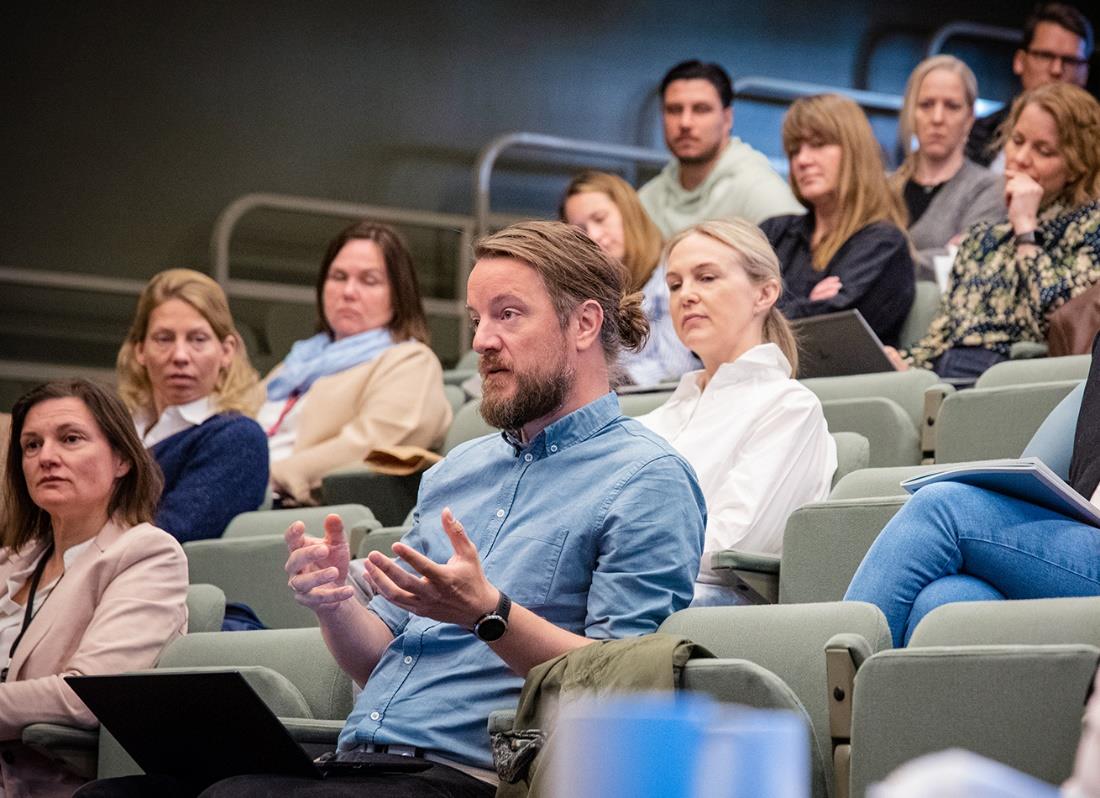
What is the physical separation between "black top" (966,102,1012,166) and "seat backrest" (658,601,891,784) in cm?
308

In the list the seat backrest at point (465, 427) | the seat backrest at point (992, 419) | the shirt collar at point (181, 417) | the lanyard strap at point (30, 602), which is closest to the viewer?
the lanyard strap at point (30, 602)

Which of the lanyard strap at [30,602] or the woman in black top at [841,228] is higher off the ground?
the woman in black top at [841,228]

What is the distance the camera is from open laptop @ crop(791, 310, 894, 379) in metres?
2.97

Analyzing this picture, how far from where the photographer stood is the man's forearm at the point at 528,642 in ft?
→ 5.03

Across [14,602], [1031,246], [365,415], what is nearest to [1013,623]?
[14,602]

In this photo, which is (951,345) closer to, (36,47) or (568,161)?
(568,161)

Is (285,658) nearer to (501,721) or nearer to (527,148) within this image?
(501,721)

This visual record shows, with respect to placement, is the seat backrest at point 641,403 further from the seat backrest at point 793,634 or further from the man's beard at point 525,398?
the seat backrest at point 793,634

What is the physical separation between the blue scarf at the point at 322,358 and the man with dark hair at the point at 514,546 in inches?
66.3

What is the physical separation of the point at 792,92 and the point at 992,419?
3.16m

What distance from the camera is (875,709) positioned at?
1.32 m

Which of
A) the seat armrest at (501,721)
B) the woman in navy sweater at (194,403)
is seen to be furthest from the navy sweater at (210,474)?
the seat armrest at (501,721)

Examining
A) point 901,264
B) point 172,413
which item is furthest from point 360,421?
point 901,264

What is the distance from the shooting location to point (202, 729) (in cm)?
165
